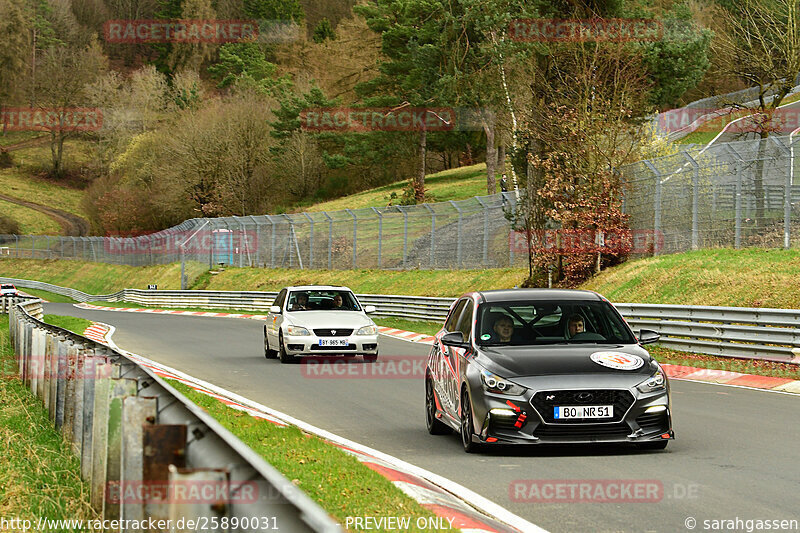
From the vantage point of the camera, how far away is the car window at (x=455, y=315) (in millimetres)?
11875

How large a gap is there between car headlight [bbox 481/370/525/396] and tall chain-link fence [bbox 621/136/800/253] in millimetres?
17498

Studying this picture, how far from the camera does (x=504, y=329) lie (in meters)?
10.9

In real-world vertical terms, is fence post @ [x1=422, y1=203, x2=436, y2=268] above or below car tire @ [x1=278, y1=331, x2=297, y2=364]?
above

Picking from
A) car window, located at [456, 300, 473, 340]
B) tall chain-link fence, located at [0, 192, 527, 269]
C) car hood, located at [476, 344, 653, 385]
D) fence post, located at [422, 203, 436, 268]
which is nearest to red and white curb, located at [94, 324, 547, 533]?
car hood, located at [476, 344, 653, 385]

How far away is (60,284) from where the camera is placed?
8444cm

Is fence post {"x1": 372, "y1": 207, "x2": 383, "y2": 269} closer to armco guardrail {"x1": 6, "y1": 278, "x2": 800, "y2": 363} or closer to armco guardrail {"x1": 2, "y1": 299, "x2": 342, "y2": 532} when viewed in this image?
armco guardrail {"x1": 6, "y1": 278, "x2": 800, "y2": 363}

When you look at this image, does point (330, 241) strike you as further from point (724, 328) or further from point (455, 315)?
point (455, 315)

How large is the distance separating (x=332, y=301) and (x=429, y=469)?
42.9 ft

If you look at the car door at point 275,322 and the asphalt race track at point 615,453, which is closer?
the asphalt race track at point 615,453

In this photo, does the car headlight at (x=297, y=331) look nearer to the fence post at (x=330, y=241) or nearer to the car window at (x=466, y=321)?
the car window at (x=466, y=321)

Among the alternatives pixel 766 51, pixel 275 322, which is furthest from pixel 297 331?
pixel 766 51

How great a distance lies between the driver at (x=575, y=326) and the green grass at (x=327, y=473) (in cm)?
268

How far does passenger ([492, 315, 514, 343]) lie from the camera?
425 inches

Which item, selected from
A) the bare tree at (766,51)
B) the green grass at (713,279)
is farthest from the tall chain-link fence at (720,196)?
the bare tree at (766,51)
